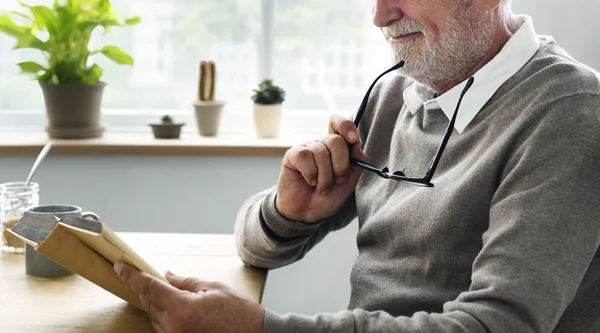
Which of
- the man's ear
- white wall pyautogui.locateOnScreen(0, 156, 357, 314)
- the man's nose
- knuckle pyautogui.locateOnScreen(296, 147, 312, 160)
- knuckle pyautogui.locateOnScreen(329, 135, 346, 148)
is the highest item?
the man's ear

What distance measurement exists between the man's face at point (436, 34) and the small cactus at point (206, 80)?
1.18 meters

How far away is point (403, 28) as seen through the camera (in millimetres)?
1448

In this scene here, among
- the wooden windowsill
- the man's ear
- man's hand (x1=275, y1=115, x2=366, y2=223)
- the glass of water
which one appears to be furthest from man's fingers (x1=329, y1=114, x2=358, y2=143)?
the wooden windowsill

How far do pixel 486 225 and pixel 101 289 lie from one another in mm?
620

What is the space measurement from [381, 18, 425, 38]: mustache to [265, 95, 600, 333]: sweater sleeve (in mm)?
343

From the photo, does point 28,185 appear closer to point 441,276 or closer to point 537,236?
point 441,276

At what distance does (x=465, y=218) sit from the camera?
1.26 metres

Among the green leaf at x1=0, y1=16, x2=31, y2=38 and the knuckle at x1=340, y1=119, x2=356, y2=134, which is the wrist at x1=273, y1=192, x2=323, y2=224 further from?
the green leaf at x1=0, y1=16, x2=31, y2=38

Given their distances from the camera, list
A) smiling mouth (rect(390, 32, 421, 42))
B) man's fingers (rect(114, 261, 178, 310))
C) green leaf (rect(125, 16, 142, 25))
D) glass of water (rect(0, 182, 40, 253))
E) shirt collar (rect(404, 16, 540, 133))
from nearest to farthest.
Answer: man's fingers (rect(114, 261, 178, 310)) → shirt collar (rect(404, 16, 540, 133)) → smiling mouth (rect(390, 32, 421, 42)) → glass of water (rect(0, 182, 40, 253)) → green leaf (rect(125, 16, 142, 25))

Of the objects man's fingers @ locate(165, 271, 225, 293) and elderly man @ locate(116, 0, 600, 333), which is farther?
man's fingers @ locate(165, 271, 225, 293)

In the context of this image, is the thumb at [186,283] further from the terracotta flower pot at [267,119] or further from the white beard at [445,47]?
the terracotta flower pot at [267,119]

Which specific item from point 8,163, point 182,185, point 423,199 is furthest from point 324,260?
point 423,199

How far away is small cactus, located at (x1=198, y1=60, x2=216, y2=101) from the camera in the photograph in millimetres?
2576

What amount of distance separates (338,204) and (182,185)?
1.15m
